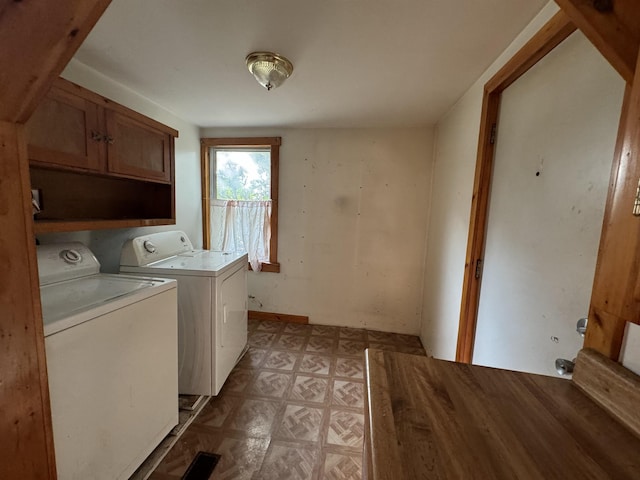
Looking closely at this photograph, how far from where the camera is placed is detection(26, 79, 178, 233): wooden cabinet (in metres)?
1.22

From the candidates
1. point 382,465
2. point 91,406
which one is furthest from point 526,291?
point 91,406

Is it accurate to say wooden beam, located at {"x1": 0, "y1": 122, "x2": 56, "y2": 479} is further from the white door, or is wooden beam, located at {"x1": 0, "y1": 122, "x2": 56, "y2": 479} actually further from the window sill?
the window sill

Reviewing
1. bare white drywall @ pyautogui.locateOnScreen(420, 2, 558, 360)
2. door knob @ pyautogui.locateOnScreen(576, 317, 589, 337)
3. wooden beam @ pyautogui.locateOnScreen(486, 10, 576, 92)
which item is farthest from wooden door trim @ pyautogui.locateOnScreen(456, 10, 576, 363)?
door knob @ pyautogui.locateOnScreen(576, 317, 589, 337)

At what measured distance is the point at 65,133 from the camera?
1.27 metres

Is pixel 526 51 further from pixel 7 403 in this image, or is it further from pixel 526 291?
pixel 7 403

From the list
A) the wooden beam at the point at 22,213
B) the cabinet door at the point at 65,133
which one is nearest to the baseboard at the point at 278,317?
the cabinet door at the point at 65,133

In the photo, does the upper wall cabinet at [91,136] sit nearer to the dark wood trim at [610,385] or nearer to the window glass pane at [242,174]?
the window glass pane at [242,174]

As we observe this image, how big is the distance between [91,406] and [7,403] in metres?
0.47

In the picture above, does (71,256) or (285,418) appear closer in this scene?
(71,256)

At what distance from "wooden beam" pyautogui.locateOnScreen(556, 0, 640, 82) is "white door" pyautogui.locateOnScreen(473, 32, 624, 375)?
289mm

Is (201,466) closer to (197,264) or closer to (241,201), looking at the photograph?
(197,264)

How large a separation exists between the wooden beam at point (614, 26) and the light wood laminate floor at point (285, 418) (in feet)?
5.92

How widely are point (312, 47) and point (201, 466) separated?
228 cm

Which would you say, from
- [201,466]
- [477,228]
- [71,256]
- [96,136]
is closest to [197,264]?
[71,256]
